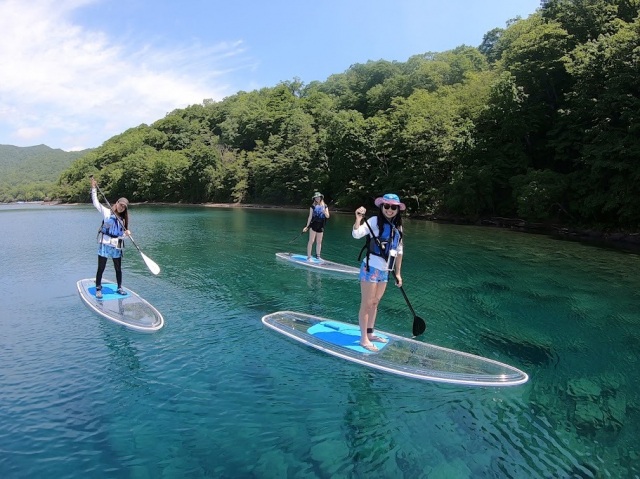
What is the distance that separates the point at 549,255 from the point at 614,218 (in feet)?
42.3

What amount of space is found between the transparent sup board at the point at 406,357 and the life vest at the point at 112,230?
466 cm

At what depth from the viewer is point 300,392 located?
6.73 meters

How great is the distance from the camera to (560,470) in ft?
16.4

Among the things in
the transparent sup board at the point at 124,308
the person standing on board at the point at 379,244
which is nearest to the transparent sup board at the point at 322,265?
the transparent sup board at the point at 124,308

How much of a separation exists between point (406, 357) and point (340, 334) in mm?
1563

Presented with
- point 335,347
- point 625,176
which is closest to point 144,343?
point 335,347

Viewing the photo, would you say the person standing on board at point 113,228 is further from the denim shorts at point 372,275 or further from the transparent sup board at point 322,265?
the transparent sup board at point 322,265

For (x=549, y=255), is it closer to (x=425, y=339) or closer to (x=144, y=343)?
(x=425, y=339)

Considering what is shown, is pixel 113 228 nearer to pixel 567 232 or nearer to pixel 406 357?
pixel 406 357

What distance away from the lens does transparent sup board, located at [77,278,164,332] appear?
9.53 m

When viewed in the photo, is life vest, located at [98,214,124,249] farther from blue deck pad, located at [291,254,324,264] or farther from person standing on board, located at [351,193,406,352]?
blue deck pad, located at [291,254,324,264]

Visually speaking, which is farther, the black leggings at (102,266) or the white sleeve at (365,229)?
the black leggings at (102,266)

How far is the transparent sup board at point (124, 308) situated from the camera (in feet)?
31.3

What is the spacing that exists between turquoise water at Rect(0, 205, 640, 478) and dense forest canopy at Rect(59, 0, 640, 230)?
19.4 m
